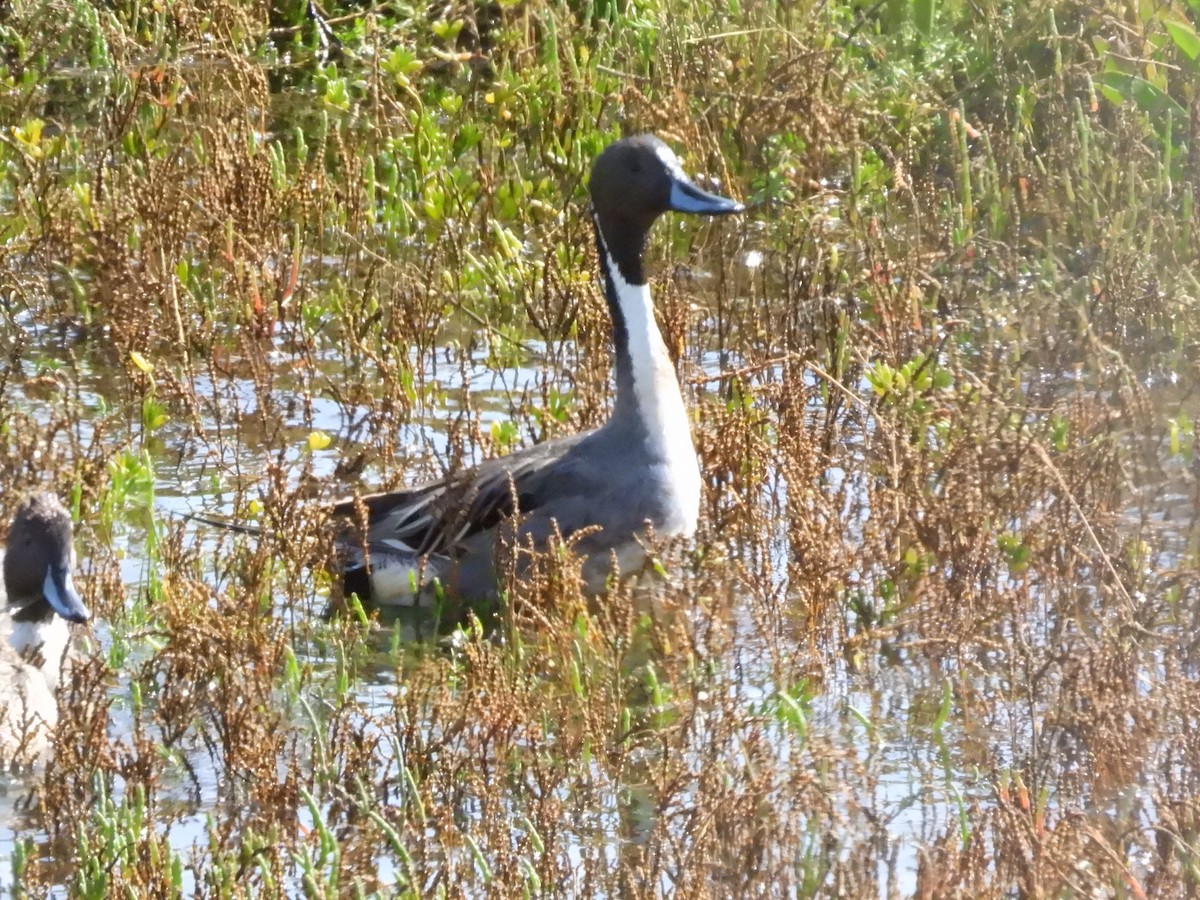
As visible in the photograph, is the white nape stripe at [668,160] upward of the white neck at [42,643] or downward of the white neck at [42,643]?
upward

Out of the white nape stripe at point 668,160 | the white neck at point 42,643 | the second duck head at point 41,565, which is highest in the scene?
the white nape stripe at point 668,160

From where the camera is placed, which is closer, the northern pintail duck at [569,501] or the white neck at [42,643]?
the white neck at [42,643]

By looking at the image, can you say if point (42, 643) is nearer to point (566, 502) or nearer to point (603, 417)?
point (566, 502)

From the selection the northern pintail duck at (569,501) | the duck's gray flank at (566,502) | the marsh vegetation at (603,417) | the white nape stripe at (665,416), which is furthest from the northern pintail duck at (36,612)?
the white nape stripe at (665,416)

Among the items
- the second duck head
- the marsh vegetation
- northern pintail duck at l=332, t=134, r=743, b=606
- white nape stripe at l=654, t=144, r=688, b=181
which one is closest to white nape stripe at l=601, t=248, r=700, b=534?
northern pintail duck at l=332, t=134, r=743, b=606

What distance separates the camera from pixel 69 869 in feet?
14.6

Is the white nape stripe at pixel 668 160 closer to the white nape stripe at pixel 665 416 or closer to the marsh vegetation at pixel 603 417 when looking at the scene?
the white nape stripe at pixel 665 416

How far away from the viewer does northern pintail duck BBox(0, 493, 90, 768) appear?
5277 millimetres

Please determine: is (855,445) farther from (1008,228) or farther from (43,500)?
(43,500)

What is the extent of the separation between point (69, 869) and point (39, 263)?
3.95 meters

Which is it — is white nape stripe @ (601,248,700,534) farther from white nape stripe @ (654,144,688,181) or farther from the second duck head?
the second duck head

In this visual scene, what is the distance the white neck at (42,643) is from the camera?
5.64 meters

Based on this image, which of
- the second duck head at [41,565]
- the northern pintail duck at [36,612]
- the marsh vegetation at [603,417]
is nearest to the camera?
the marsh vegetation at [603,417]

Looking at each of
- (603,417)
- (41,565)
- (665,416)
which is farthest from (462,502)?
(41,565)
